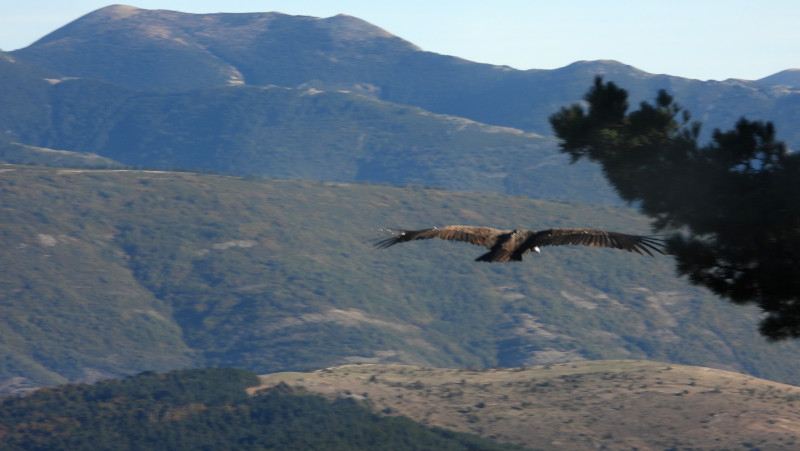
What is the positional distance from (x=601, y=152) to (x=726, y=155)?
3.27 meters

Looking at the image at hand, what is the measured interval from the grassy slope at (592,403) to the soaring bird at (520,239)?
68.5m

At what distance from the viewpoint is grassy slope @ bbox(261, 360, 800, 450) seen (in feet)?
295

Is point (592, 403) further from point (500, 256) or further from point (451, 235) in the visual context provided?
point (500, 256)

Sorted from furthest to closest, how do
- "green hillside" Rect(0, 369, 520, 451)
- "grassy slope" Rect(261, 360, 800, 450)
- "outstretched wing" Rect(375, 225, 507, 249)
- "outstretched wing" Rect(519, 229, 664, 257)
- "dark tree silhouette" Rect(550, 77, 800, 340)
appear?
1. "green hillside" Rect(0, 369, 520, 451)
2. "grassy slope" Rect(261, 360, 800, 450)
3. "dark tree silhouette" Rect(550, 77, 800, 340)
4. "outstretched wing" Rect(375, 225, 507, 249)
5. "outstretched wing" Rect(519, 229, 664, 257)

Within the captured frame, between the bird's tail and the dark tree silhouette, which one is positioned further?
the dark tree silhouette

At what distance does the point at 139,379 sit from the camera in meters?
132

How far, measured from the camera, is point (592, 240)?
20.8 m

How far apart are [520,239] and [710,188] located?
7026mm

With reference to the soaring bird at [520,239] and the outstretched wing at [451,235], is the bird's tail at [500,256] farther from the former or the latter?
the outstretched wing at [451,235]

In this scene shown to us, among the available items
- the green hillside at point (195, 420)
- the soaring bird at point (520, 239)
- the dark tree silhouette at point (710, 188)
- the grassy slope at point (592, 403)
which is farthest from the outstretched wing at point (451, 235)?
the green hillside at point (195, 420)

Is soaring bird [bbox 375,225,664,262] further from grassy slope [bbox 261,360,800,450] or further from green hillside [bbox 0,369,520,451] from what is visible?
green hillside [bbox 0,369,520,451]

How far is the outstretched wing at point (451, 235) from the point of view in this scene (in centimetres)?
2117

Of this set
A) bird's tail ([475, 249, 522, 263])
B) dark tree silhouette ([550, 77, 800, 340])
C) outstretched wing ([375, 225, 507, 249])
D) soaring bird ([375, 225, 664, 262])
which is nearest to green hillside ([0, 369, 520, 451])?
dark tree silhouette ([550, 77, 800, 340])

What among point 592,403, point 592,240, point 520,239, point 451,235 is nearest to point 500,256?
point 520,239
